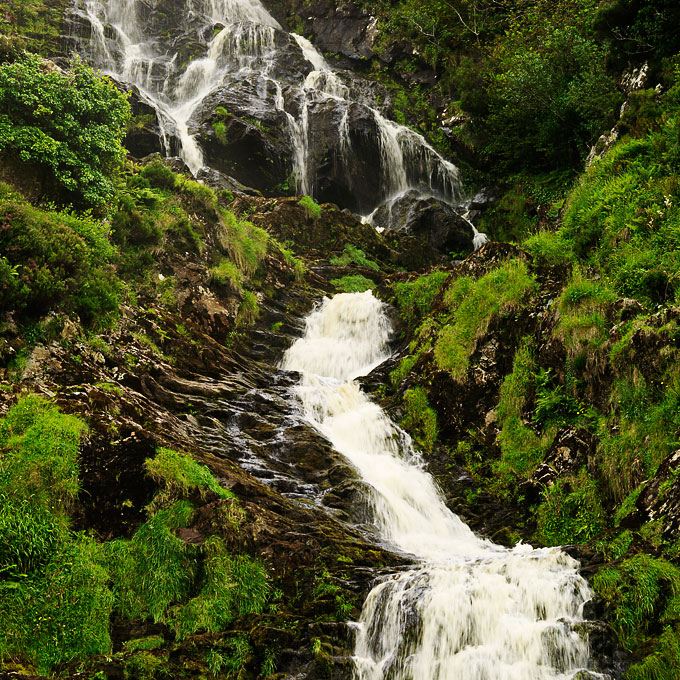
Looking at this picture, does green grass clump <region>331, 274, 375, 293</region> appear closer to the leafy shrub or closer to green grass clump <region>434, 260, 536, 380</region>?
the leafy shrub

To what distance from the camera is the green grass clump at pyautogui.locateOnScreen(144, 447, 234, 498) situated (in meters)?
7.41

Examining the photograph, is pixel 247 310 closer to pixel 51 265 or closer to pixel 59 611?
pixel 51 265

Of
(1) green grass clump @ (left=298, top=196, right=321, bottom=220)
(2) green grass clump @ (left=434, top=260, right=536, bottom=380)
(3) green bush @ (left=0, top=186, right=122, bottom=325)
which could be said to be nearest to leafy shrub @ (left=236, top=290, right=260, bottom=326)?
(3) green bush @ (left=0, top=186, right=122, bottom=325)

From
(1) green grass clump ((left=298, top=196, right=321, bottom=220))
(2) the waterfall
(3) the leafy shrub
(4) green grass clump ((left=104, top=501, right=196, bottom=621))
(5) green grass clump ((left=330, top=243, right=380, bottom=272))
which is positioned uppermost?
(2) the waterfall

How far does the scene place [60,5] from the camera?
107ft

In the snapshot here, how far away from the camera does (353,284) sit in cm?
1967

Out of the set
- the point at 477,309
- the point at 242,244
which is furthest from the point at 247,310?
the point at 477,309

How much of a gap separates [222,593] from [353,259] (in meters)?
16.6

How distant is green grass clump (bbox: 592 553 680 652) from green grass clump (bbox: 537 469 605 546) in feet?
6.49

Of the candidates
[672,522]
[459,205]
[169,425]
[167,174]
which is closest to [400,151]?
[459,205]

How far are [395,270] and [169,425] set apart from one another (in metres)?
14.8

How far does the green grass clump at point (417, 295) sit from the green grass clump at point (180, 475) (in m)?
9.38

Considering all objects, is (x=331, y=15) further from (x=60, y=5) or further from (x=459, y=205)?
(x=459, y=205)

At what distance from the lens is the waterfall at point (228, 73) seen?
27.7 m
